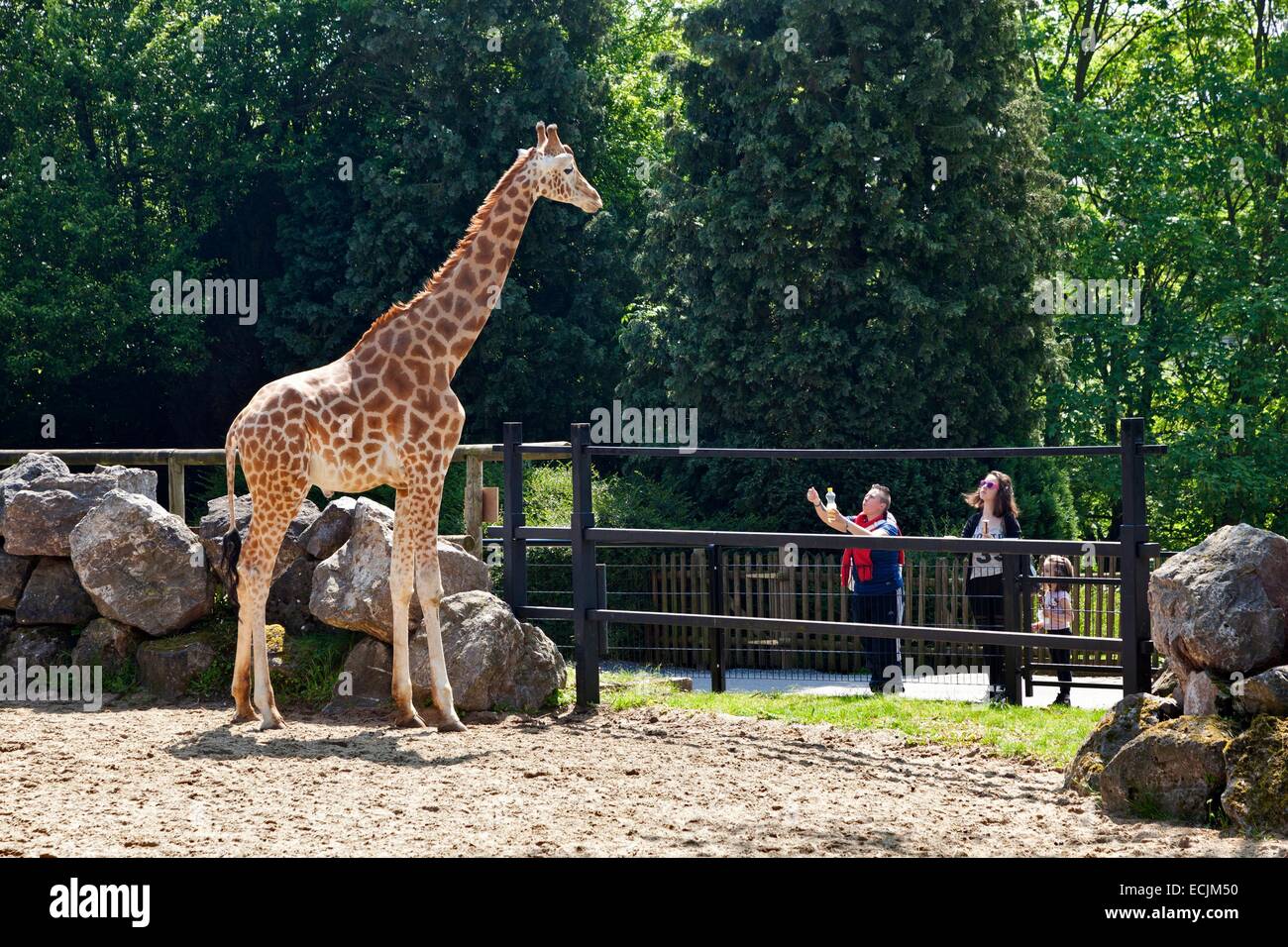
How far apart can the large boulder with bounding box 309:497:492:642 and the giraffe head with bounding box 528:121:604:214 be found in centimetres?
232

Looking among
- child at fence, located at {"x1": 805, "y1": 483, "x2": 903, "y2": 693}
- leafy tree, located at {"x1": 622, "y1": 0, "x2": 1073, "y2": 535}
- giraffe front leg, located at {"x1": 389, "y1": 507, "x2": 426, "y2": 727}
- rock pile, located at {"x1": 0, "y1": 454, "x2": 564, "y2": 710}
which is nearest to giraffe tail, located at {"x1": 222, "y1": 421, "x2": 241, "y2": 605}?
rock pile, located at {"x1": 0, "y1": 454, "x2": 564, "y2": 710}

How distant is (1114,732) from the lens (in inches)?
236

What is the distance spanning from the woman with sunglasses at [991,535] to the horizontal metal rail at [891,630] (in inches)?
84.3

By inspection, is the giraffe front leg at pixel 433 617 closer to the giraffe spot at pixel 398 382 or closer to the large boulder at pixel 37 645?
the giraffe spot at pixel 398 382

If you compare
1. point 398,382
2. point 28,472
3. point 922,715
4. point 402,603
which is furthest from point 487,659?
point 28,472

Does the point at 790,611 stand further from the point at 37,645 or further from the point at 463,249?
the point at 37,645

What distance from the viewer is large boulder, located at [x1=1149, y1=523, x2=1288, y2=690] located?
5.64 m

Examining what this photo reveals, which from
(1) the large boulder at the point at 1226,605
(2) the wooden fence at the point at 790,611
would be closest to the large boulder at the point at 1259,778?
(1) the large boulder at the point at 1226,605

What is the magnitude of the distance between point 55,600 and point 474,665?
3153mm

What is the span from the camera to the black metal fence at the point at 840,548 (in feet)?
22.2

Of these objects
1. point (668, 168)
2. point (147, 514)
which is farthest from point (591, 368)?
point (147, 514)

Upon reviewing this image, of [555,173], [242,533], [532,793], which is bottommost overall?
[532,793]

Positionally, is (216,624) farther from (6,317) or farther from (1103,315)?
(1103,315)

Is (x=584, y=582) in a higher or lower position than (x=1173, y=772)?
higher
